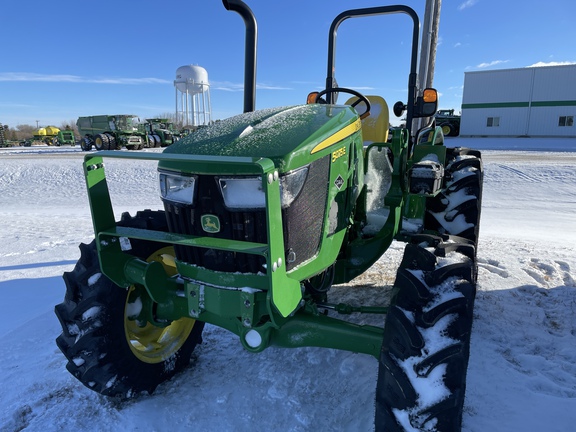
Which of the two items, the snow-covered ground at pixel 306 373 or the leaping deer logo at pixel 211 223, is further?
the snow-covered ground at pixel 306 373

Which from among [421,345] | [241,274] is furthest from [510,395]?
[241,274]

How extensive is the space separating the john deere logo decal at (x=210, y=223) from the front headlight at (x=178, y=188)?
0.11m

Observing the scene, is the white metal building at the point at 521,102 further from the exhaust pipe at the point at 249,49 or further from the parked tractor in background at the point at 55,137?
the exhaust pipe at the point at 249,49

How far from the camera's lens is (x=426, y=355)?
1863 mm

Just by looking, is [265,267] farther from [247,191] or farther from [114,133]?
[114,133]

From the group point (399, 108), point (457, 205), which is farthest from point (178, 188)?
point (399, 108)

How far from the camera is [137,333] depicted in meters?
2.84

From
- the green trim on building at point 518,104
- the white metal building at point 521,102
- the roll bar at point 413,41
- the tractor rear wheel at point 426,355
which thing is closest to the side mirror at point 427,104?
the roll bar at point 413,41

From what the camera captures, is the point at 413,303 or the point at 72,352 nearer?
the point at 413,303

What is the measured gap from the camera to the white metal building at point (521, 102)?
30.4m

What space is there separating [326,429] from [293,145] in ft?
5.31

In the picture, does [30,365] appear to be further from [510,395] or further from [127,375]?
[510,395]

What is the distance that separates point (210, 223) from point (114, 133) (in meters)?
26.1

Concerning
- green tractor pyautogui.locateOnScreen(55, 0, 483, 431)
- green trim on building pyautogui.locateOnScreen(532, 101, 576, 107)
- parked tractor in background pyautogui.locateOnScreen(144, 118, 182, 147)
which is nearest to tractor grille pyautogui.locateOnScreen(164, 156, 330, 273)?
green tractor pyautogui.locateOnScreen(55, 0, 483, 431)
